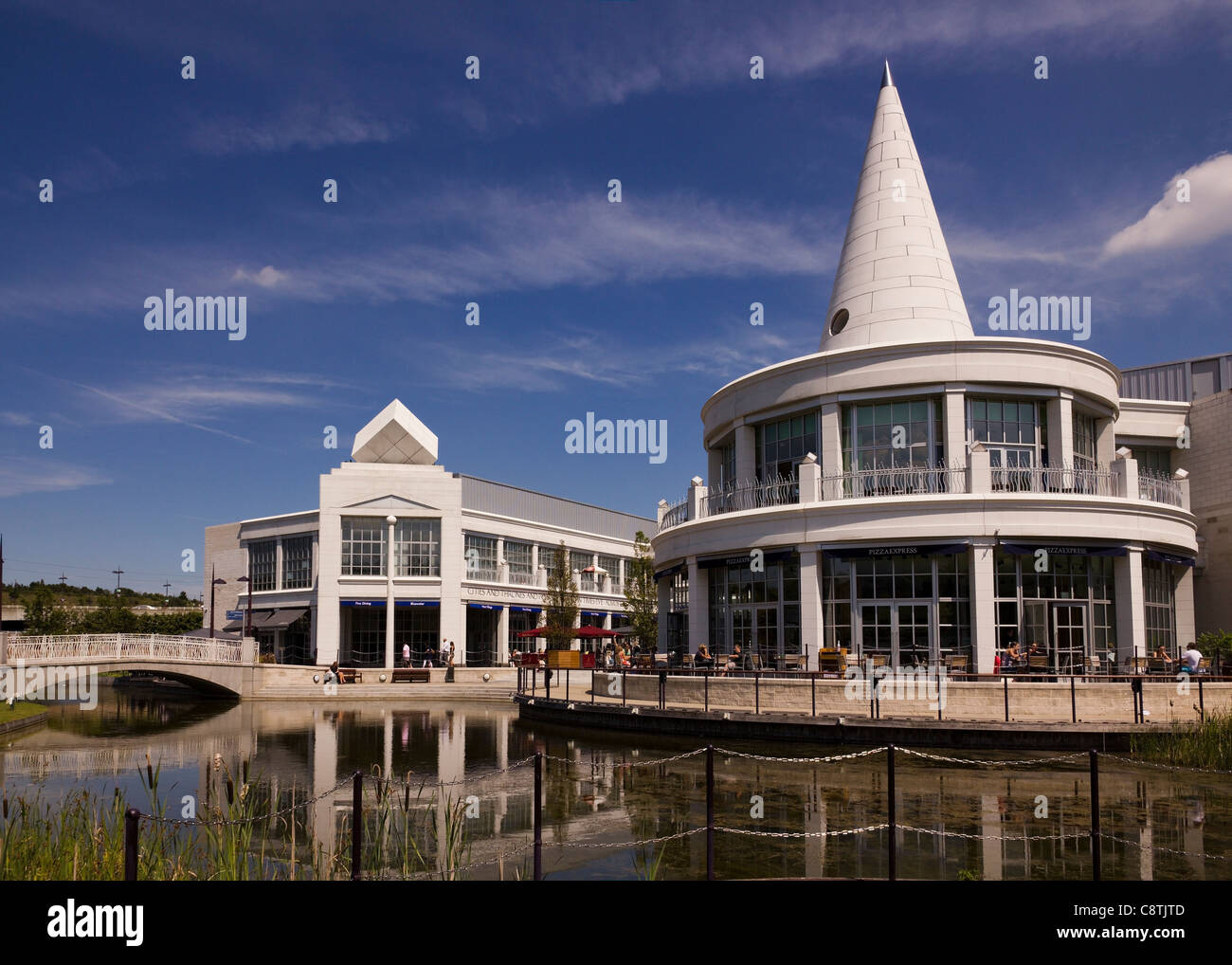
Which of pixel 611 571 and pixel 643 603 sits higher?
pixel 611 571

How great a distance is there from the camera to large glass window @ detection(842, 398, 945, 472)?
28.0m

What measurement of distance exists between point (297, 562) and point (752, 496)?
107 feet

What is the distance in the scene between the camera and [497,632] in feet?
186

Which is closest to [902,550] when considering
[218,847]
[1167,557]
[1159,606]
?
[1167,557]

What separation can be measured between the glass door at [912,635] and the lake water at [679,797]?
722 centimetres

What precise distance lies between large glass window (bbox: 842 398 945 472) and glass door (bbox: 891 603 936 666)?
173 inches

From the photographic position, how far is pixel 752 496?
3089 cm

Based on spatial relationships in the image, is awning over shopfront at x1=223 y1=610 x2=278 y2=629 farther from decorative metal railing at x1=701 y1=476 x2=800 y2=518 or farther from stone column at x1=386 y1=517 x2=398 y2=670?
decorative metal railing at x1=701 y1=476 x2=800 y2=518

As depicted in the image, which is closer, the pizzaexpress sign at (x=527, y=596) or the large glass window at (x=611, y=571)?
the pizzaexpress sign at (x=527, y=596)

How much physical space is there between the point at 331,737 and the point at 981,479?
1880 cm

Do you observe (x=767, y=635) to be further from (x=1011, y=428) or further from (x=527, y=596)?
(x=527, y=596)

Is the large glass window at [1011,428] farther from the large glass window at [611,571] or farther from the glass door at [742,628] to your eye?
the large glass window at [611,571]

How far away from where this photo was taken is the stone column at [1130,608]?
2631 centimetres

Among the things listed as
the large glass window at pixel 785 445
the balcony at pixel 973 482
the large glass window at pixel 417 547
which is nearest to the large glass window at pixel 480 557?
the large glass window at pixel 417 547
